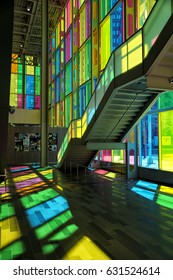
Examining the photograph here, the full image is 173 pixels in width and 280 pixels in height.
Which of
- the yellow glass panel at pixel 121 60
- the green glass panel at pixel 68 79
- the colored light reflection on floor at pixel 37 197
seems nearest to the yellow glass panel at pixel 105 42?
the yellow glass panel at pixel 121 60

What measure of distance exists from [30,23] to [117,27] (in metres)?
15.0

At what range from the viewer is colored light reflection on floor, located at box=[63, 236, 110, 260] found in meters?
4.09

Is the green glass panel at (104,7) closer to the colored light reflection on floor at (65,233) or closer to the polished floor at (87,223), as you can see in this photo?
the polished floor at (87,223)

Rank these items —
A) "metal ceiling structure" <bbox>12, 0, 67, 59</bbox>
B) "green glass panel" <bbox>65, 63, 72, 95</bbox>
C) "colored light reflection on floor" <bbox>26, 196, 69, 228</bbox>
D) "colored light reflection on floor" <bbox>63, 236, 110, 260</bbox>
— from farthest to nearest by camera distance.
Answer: "metal ceiling structure" <bbox>12, 0, 67, 59</bbox> < "green glass panel" <bbox>65, 63, 72, 95</bbox> < "colored light reflection on floor" <bbox>26, 196, 69, 228</bbox> < "colored light reflection on floor" <bbox>63, 236, 110, 260</bbox>

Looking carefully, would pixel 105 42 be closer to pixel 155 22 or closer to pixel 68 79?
pixel 68 79

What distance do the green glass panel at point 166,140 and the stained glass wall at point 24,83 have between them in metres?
25.8

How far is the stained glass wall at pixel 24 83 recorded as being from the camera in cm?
3459

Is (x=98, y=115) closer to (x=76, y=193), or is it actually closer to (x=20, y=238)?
(x=76, y=193)

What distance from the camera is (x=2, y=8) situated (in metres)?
6.56

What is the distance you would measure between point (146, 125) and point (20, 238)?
31.8 feet

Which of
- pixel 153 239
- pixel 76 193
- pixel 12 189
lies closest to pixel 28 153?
pixel 12 189

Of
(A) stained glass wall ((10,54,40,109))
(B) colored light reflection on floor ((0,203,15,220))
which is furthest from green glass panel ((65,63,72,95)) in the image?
(B) colored light reflection on floor ((0,203,15,220))

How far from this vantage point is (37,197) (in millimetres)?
8789

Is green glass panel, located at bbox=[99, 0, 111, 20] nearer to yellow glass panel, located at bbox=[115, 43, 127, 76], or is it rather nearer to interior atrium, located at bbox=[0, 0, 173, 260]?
interior atrium, located at bbox=[0, 0, 173, 260]
